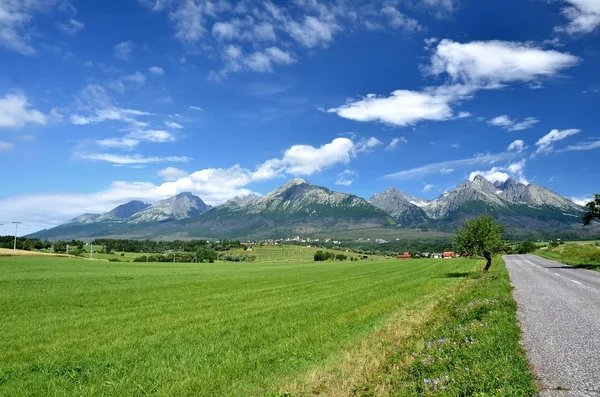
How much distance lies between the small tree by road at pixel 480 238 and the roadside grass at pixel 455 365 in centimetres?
3976

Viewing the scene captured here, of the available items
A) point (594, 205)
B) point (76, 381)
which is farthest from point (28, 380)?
point (594, 205)

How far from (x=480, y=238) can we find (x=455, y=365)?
158 ft

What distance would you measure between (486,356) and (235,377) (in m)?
7.65

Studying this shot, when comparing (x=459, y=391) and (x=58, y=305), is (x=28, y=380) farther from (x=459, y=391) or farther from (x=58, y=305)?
(x=58, y=305)

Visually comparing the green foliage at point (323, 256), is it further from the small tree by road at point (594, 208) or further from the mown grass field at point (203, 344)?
the mown grass field at point (203, 344)

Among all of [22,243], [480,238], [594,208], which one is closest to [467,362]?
[480,238]

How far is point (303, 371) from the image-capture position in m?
12.6

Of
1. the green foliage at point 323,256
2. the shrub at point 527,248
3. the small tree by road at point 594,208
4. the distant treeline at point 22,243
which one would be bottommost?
the green foliage at point 323,256

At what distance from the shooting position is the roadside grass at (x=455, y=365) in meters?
9.11

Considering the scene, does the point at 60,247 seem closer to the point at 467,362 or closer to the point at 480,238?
the point at 480,238

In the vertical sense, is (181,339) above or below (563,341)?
below

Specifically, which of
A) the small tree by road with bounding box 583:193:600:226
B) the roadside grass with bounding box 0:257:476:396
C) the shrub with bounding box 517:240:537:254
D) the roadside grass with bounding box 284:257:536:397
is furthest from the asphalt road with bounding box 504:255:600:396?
the shrub with bounding box 517:240:537:254

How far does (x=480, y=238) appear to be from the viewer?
5391cm

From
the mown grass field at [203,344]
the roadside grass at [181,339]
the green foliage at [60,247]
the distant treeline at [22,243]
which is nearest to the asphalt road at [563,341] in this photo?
the mown grass field at [203,344]
